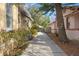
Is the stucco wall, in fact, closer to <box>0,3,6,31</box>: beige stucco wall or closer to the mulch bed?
the mulch bed

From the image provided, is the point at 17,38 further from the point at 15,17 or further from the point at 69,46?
the point at 69,46

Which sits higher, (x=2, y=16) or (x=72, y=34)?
(x=2, y=16)

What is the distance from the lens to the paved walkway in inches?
149

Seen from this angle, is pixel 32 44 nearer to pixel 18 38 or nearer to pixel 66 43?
pixel 18 38

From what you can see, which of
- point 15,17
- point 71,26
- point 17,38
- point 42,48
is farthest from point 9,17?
point 71,26

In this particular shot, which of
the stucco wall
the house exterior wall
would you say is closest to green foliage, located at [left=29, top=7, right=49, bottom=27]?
the house exterior wall

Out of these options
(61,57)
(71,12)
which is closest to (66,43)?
(61,57)

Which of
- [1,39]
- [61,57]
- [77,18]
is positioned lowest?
[61,57]

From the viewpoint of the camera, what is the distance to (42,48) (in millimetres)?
3805

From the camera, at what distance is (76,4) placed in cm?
375

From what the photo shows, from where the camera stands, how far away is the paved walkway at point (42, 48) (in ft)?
12.4

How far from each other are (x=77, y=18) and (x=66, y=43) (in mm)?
406

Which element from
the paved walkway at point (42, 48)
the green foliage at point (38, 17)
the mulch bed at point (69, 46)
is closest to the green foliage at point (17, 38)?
the paved walkway at point (42, 48)

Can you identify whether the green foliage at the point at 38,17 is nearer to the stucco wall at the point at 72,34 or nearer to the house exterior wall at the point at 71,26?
the house exterior wall at the point at 71,26
